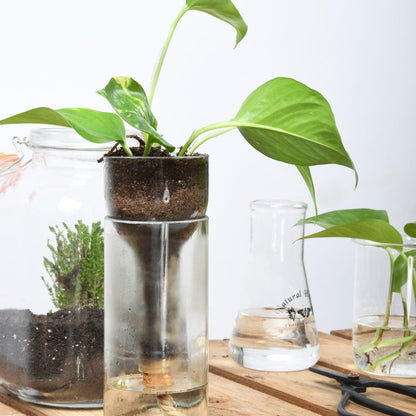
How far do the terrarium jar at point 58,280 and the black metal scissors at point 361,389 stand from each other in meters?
0.23

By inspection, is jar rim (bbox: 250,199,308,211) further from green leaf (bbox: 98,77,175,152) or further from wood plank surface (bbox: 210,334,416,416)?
green leaf (bbox: 98,77,175,152)

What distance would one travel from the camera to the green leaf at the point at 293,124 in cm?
53

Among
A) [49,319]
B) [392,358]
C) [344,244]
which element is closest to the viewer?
[49,319]

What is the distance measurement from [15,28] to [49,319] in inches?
29.1

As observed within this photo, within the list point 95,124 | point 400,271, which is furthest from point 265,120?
point 400,271

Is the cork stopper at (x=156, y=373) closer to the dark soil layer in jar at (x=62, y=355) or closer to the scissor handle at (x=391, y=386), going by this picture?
the dark soil layer in jar at (x=62, y=355)

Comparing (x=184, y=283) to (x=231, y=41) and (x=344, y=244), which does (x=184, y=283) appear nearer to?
(x=231, y=41)

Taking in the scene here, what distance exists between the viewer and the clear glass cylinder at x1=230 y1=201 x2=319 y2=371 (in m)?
0.79

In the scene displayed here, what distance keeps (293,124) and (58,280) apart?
252mm

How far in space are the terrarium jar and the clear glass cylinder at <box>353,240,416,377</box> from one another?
0.31 meters

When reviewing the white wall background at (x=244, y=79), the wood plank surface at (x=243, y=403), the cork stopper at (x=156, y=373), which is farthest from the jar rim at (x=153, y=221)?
the white wall background at (x=244, y=79)

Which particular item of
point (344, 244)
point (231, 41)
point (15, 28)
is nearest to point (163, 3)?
point (231, 41)

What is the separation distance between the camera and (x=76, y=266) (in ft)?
2.08

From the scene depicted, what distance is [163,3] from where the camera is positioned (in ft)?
4.59
